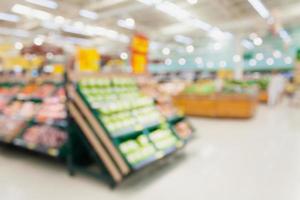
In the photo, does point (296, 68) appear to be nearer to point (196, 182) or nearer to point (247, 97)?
point (247, 97)

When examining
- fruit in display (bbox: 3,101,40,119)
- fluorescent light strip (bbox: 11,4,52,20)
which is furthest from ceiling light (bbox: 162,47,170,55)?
fruit in display (bbox: 3,101,40,119)

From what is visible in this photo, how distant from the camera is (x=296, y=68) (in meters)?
13.6

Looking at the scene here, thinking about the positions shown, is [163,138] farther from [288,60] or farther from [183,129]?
[288,60]

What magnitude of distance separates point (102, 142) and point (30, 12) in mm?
10226

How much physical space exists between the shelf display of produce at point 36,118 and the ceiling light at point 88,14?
7.33 m

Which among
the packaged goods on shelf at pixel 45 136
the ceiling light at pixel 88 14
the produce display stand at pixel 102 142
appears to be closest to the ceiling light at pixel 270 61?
the ceiling light at pixel 88 14

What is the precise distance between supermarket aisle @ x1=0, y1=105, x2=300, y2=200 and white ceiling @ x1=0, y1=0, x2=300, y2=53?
17.3ft

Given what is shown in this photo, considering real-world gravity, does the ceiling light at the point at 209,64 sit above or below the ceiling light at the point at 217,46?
below

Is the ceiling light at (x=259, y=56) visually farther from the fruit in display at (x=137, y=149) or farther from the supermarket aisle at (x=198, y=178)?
the fruit in display at (x=137, y=149)

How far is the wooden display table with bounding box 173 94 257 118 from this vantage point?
8.39m

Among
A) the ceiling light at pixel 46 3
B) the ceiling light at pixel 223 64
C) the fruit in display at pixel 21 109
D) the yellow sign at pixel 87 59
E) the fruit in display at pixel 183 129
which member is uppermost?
the ceiling light at pixel 46 3

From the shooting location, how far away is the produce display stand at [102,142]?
308cm

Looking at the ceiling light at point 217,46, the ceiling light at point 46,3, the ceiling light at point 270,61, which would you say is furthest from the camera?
the ceiling light at point 270,61

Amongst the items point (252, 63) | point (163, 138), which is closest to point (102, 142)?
point (163, 138)
